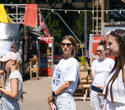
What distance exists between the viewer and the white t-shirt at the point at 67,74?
4.09 metres

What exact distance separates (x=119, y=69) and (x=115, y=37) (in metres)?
0.32

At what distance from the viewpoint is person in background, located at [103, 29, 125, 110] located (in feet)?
9.96

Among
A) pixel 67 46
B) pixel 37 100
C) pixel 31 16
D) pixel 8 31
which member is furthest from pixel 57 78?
pixel 31 16

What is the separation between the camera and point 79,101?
10164mm

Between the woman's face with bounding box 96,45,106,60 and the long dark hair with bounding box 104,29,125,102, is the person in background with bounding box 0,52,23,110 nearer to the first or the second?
the long dark hair with bounding box 104,29,125,102

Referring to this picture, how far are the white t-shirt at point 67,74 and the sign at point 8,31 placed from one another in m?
10.6

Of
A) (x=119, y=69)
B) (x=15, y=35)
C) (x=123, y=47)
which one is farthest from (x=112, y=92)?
(x=15, y=35)

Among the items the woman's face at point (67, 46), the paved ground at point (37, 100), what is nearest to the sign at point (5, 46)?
the paved ground at point (37, 100)

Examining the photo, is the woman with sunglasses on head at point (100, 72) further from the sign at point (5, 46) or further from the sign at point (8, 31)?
the sign at point (8, 31)

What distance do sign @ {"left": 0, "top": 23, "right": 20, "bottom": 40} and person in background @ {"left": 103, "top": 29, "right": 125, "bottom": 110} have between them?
38.7 ft

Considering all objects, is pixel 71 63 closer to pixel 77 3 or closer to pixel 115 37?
pixel 115 37

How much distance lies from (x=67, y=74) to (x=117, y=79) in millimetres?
1161

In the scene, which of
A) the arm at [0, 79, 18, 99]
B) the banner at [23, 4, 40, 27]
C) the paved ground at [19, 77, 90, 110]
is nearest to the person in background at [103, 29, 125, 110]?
the arm at [0, 79, 18, 99]

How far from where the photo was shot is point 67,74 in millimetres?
4109
